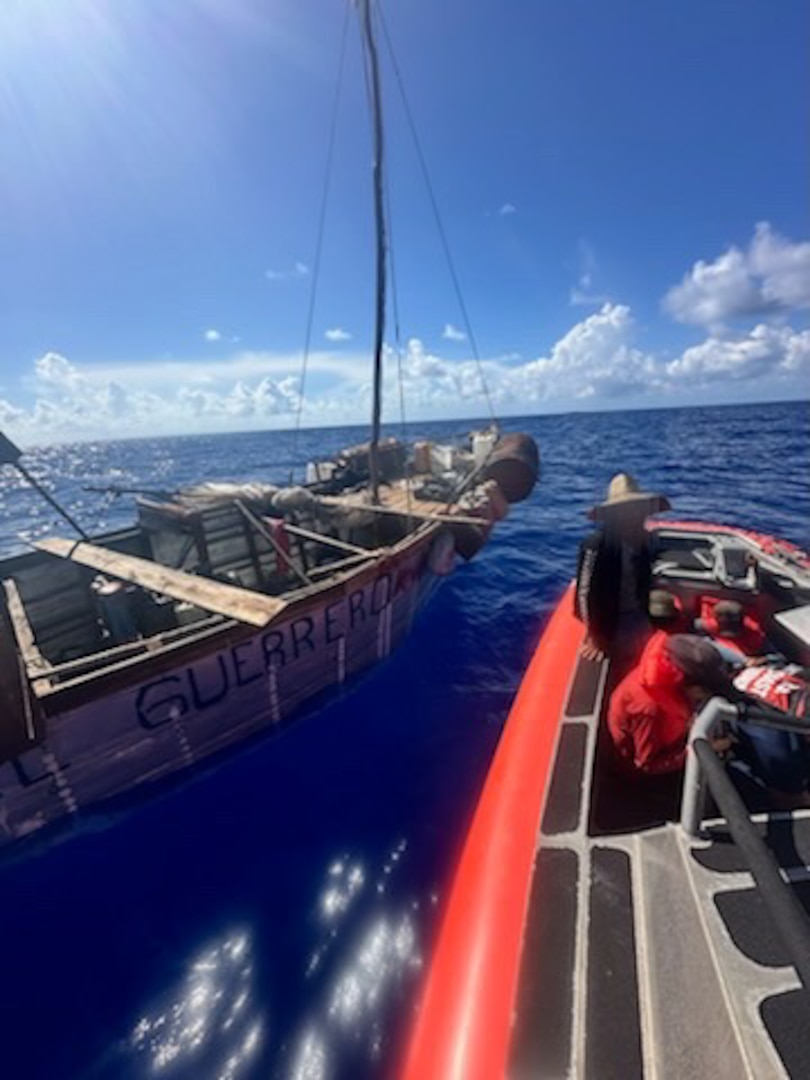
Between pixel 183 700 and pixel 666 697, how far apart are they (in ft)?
17.1

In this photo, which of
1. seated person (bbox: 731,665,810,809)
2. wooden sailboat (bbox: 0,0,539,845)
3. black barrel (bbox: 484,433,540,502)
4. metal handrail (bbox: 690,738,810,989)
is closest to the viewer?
metal handrail (bbox: 690,738,810,989)

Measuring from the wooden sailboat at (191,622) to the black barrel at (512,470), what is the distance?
3.03m

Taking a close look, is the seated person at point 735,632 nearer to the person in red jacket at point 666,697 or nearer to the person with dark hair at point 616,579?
the person with dark hair at point 616,579

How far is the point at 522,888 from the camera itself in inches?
111

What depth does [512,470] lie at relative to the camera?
15.9 metres

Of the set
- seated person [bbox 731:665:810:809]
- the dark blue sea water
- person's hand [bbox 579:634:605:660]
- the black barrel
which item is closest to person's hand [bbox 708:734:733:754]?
seated person [bbox 731:665:810:809]

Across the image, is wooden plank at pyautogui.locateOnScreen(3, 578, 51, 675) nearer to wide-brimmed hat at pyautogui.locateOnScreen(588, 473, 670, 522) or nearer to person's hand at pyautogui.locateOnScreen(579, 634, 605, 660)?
person's hand at pyautogui.locateOnScreen(579, 634, 605, 660)

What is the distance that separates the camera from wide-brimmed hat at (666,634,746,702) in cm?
324

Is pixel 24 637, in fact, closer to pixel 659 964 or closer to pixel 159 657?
pixel 159 657

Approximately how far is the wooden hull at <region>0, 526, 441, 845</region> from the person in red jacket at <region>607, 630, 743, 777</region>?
4.29 metres

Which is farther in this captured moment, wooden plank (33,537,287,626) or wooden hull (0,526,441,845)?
wooden plank (33,537,287,626)

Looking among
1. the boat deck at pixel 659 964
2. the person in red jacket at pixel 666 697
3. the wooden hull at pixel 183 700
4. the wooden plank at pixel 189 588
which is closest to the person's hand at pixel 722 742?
the person in red jacket at pixel 666 697

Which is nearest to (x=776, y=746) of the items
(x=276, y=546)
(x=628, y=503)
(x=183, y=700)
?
(x=628, y=503)

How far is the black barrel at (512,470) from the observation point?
15.9m
